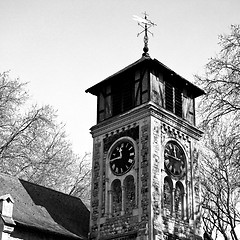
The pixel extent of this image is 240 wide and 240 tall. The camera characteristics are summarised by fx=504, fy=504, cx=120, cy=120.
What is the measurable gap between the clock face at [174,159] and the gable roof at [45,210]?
5.35 metres

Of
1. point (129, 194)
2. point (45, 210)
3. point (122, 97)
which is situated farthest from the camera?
point (122, 97)

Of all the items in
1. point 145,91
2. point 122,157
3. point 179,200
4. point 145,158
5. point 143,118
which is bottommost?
point 179,200

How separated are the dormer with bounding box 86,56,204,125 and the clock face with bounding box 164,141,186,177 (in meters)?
1.82

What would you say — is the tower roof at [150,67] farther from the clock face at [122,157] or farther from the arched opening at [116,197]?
the arched opening at [116,197]

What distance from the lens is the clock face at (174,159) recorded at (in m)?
24.6

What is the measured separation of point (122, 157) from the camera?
24812mm

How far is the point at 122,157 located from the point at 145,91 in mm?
3505

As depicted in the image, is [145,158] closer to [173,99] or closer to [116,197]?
[116,197]

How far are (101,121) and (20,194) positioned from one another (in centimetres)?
570

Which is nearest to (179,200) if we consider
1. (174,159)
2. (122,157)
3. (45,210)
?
(174,159)

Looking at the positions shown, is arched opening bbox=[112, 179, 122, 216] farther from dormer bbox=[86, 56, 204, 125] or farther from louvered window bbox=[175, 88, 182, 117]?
louvered window bbox=[175, 88, 182, 117]

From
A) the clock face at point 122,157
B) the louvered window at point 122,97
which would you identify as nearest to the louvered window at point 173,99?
the louvered window at point 122,97

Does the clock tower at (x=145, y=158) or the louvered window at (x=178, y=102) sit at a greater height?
the louvered window at (x=178, y=102)

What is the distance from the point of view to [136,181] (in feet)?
77.7
